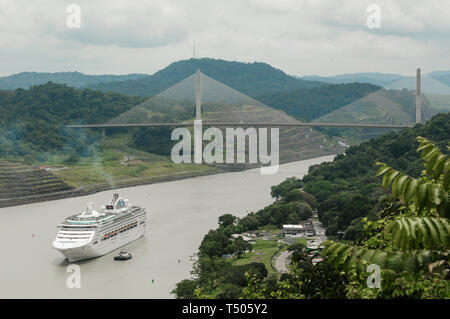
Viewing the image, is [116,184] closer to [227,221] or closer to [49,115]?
[227,221]

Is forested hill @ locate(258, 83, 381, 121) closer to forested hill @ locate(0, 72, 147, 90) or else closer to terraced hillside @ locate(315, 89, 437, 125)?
terraced hillside @ locate(315, 89, 437, 125)

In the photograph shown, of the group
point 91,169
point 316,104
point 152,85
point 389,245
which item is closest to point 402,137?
point 91,169

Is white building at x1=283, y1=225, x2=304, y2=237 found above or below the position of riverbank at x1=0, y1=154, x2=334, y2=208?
above

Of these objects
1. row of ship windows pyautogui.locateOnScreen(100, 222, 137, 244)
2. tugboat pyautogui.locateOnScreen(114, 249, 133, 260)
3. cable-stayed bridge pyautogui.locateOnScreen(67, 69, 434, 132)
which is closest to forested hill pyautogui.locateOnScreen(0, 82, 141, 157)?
cable-stayed bridge pyautogui.locateOnScreen(67, 69, 434, 132)

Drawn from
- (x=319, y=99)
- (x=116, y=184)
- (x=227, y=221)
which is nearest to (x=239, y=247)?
(x=227, y=221)

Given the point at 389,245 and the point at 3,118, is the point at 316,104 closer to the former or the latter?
the point at 3,118

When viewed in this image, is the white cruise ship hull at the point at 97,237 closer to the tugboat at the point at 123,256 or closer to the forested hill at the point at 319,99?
the tugboat at the point at 123,256
